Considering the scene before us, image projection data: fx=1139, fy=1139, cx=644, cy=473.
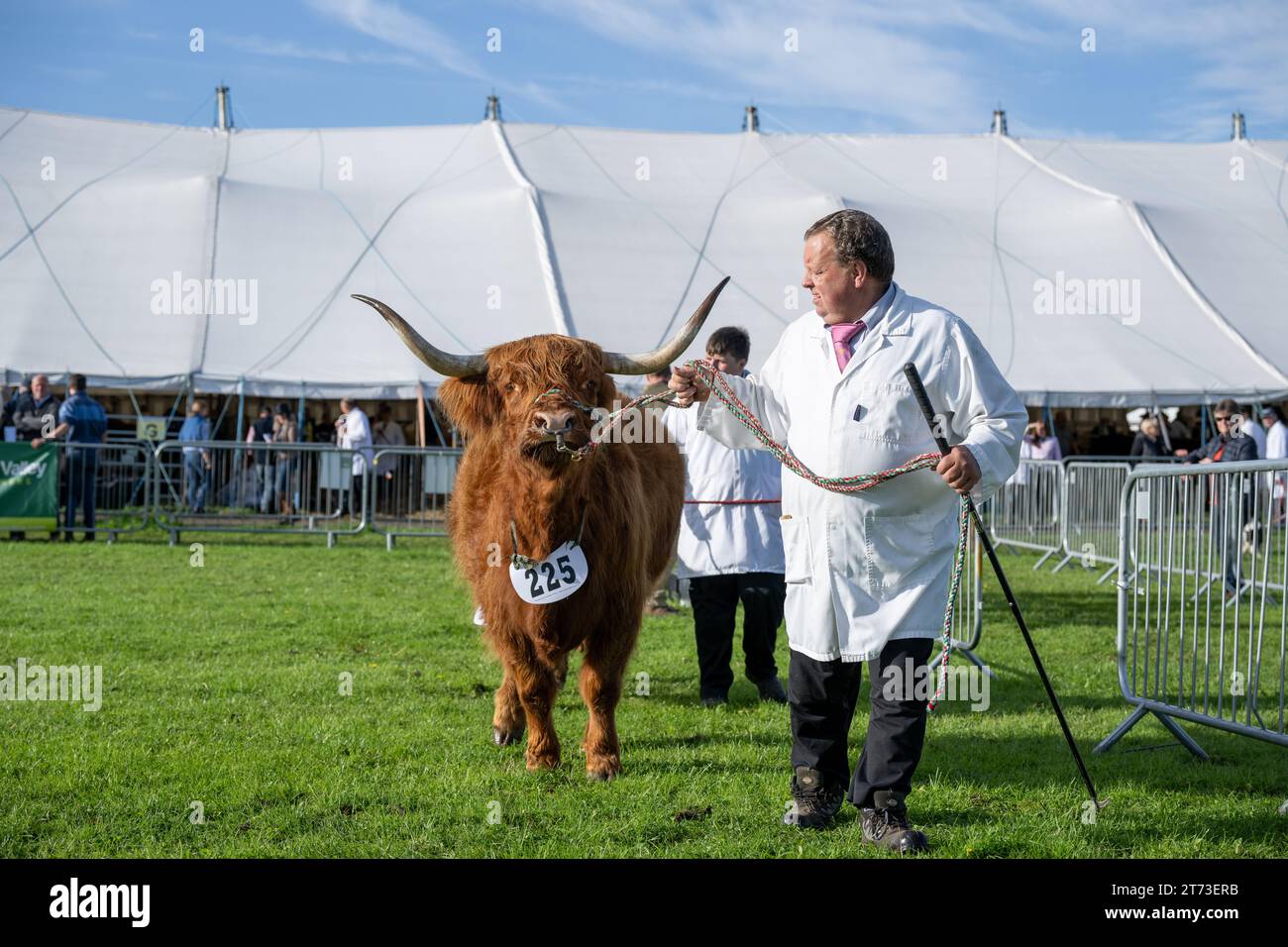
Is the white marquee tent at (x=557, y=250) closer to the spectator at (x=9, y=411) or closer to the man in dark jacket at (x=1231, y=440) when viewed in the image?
the spectator at (x=9, y=411)

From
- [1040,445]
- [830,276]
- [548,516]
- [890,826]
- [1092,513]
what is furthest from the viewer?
[1040,445]

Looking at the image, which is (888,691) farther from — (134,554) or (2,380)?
(2,380)

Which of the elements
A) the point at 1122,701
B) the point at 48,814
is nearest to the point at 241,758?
the point at 48,814

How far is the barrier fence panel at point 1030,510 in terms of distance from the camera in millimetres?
14039

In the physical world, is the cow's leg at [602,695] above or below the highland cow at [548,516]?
below

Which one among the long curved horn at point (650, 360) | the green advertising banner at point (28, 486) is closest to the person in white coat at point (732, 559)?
the long curved horn at point (650, 360)

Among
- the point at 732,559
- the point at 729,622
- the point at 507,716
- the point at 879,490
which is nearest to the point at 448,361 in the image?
the point at 507,716

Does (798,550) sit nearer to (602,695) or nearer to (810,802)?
(810,802)

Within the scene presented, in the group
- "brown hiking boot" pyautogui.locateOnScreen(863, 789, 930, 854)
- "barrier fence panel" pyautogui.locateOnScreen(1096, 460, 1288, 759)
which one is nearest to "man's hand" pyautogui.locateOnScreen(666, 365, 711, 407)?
"brown hiking boot" pyautogui.locateOnScreen(863, 789, 930, 854)

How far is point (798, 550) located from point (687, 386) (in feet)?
2.32

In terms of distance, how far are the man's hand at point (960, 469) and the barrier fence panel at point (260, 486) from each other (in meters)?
11.7

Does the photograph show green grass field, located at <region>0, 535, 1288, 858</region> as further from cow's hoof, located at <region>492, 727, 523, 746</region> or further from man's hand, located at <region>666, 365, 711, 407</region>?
man's hand, located at <region>666, 365, 711, 407</region>

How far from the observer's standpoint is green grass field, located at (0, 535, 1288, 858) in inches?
152

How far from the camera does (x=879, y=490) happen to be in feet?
12.7
